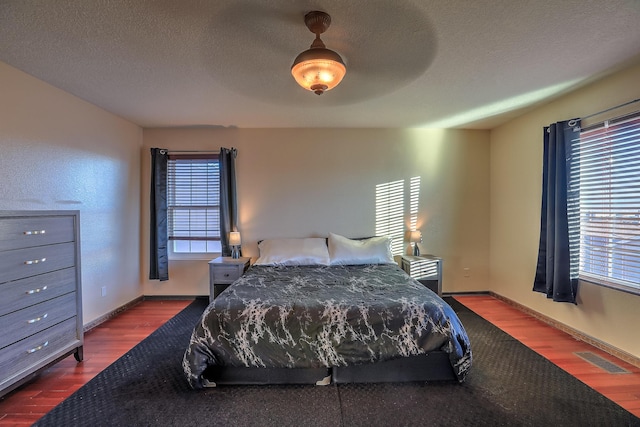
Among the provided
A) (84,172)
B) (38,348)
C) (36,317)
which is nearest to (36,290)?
(36,317)

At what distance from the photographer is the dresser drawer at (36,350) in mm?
1851

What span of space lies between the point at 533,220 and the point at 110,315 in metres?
5.06

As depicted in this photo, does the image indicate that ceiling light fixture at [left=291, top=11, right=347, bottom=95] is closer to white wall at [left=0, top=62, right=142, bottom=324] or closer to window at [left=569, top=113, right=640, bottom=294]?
white wall at [left=0, top=62, right=142, bottom=324]

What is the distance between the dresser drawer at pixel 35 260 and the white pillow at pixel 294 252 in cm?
178

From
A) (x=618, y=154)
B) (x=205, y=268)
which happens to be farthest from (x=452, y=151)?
(x=205, y=268)

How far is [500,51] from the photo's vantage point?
81.6 inches

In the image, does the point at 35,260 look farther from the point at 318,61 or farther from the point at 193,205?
the point at 318,61

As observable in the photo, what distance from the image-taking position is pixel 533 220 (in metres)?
3.38

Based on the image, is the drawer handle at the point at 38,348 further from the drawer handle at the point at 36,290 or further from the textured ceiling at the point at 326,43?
the textured ceiling at the point at 326,43

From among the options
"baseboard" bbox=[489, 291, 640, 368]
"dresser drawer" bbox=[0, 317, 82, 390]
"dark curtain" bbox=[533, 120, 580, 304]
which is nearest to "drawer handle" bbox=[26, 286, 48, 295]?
"dresser drawer" bbox=[0, 317, 82, 390]

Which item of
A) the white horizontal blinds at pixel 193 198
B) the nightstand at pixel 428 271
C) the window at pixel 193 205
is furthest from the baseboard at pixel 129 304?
the nightstand at pixel 428 271

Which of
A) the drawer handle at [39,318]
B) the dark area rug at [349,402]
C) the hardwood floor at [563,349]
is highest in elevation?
the drawer handle at [39,318]

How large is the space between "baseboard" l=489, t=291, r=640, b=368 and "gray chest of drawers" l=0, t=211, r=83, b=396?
4.48 meters

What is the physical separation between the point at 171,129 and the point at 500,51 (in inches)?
152
